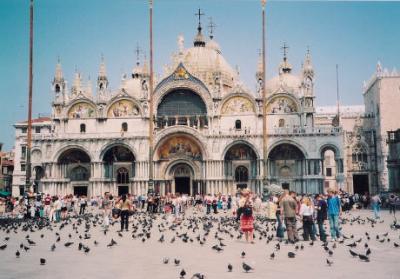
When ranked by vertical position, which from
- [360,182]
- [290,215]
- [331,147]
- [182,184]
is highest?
[331,147]

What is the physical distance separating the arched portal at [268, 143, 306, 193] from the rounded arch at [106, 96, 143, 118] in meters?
15.0

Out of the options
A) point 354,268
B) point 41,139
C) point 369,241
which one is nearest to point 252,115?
point 41,139

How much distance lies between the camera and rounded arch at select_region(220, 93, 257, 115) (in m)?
50.9

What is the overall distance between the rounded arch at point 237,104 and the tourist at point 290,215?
33.8 metres

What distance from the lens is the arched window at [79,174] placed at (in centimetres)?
5253

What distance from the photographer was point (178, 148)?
166ft

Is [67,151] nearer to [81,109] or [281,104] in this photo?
[81,109]

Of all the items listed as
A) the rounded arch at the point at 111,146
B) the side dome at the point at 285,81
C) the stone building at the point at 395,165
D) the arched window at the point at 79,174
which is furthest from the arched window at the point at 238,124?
the arched window at the point at 79,174

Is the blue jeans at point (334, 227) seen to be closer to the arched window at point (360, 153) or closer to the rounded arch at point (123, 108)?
the rounded arch at point (123, 108)

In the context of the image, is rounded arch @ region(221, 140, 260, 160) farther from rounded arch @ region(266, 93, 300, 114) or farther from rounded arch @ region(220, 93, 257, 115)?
rounded arch @ region(266, 93, 300, 114)

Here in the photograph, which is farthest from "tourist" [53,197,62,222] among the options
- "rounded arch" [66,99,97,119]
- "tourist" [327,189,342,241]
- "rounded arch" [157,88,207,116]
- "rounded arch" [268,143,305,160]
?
"rounded arch" [268,143,305,160]

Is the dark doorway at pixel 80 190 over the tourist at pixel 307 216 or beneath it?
over

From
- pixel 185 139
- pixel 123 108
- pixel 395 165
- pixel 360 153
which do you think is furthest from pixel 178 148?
pixel 360 153

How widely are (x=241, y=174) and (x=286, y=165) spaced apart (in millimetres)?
4697
